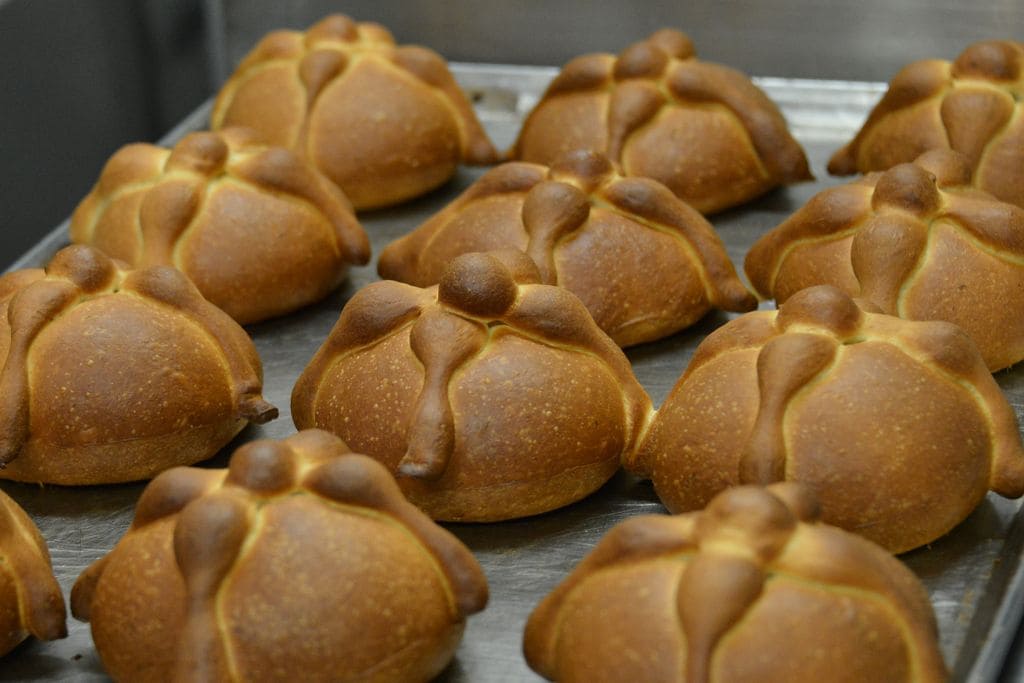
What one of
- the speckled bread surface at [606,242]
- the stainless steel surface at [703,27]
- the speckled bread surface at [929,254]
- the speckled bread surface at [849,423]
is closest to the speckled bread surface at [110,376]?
the speckled bread surface at [606,242]

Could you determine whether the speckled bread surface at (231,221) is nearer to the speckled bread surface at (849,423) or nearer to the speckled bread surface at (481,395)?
the speckled bread surface at (481,395)

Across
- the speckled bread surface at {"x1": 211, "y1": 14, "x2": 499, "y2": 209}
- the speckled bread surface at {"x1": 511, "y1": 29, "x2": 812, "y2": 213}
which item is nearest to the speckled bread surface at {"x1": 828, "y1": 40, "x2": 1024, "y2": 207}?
the speckled bread surface at {"x1": 511, "y1": 29, "x2": 812, "y2": 213}

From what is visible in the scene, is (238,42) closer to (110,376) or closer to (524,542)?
(110,376)

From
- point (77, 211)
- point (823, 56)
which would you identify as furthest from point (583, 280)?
point (823, 56)

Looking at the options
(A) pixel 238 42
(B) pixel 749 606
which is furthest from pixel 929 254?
(A) pixel 238 42

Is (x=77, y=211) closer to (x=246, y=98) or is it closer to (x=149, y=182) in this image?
(x=149, y=182)
